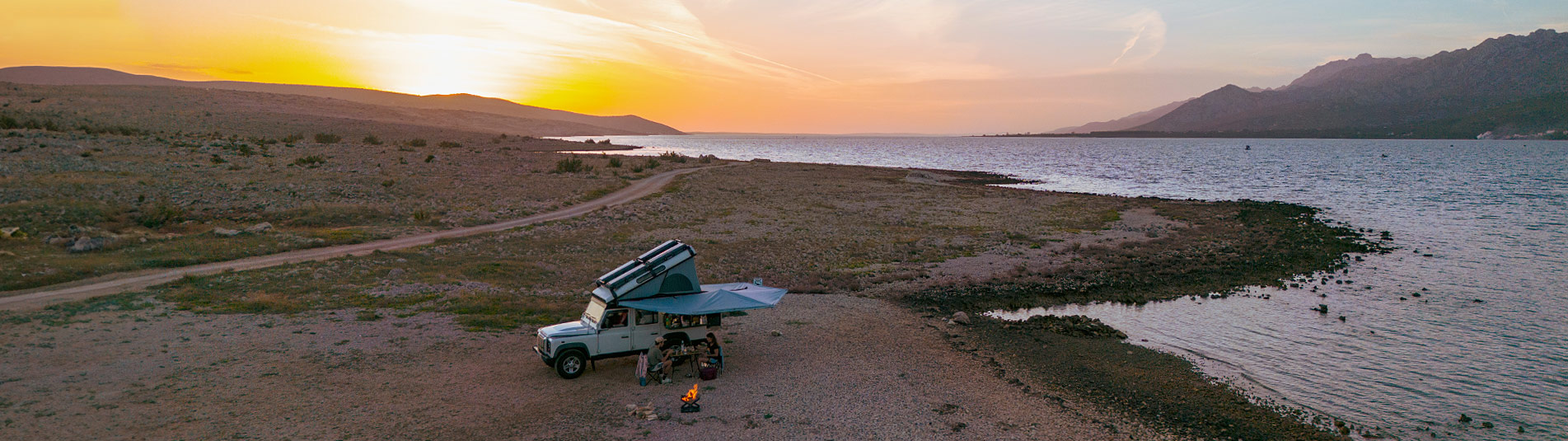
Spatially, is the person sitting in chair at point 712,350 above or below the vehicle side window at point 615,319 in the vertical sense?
below

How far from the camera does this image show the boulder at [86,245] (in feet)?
86.0

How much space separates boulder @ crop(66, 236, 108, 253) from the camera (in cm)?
2622

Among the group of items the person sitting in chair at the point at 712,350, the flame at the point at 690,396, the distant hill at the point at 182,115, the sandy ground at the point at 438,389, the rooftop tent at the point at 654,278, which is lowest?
the sandy ground at the point at 438,389

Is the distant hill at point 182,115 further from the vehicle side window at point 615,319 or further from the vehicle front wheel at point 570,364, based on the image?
the vehicle side window at point 615,319

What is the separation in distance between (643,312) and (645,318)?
18 centimetres

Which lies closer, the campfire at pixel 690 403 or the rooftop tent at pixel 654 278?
the campfire at pixel 690 403

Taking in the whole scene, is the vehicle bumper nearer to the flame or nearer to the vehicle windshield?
Answer: the vehicle windshield

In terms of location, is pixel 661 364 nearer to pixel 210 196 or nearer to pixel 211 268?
pixel 211 268

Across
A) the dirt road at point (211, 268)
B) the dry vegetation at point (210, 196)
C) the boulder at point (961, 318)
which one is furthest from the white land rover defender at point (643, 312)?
the dry vegetation at point (210, 196)

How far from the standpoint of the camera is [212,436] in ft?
41.6

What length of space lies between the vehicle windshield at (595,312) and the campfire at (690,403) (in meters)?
3.11

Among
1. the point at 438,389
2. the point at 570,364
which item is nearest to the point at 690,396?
the point at 570,364

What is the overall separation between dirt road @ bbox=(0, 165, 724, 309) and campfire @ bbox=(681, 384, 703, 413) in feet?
66.3

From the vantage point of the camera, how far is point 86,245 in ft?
86.8
